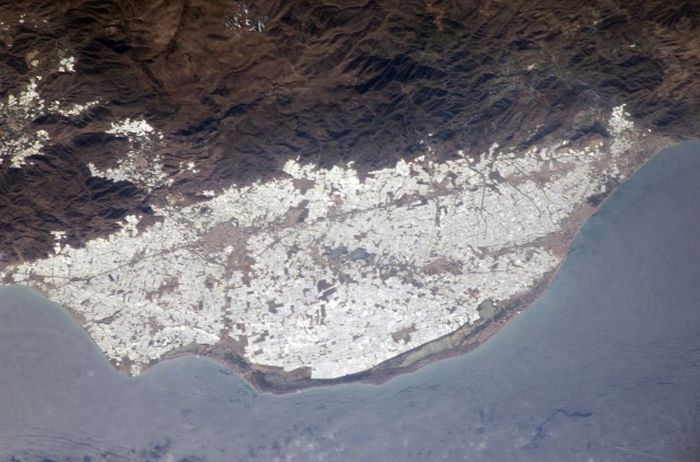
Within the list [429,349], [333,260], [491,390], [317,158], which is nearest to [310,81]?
[317,158]

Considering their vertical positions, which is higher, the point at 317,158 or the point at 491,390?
the point at 317,158

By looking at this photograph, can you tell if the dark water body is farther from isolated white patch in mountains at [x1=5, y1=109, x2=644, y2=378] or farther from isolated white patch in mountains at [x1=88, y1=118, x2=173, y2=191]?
isolated white patch in mountains at [x1=88, y1=118, x2=173, y2=191]

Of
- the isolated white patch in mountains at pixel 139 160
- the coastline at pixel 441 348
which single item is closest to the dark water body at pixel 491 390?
the coastline at pixel 441 348

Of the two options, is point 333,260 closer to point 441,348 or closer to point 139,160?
point 441,348

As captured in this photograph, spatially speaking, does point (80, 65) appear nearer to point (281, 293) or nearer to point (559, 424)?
point (281, 293)

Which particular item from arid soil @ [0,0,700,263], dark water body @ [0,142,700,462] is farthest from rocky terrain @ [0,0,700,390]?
dark water body @ [0,142,700,462]

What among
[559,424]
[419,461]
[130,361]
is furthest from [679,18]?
[130,361]
